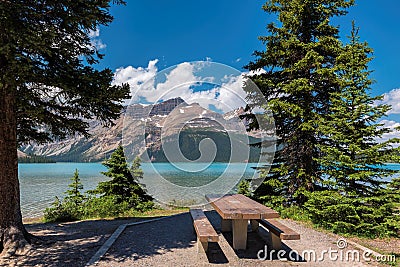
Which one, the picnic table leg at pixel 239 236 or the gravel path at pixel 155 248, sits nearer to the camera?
the gravel path at pixel 155 248

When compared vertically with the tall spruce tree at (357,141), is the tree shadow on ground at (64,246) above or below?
A: below

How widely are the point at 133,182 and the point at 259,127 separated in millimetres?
5753

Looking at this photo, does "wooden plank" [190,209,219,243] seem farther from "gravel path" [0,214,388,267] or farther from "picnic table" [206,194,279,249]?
"gravel path" [0,214,388,267]

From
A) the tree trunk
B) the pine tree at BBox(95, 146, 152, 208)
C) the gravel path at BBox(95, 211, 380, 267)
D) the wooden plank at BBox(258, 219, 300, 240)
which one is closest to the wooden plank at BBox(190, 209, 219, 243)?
the gravel path at BBox(95, 211, 380, 267)

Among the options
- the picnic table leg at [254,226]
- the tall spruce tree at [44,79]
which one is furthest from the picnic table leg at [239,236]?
the tall spruce tree at [44,79]

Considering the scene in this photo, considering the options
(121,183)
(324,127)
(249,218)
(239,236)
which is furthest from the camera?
(121,183)

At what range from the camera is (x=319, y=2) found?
8.71 m

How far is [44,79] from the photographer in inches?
182

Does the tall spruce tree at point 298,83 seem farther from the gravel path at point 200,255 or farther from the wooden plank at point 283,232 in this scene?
the wooden plank at point 283,232

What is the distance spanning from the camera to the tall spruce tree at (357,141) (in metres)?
6.54

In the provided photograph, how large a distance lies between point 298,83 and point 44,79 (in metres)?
6.69

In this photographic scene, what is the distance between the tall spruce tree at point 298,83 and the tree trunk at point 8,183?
22.3 ft

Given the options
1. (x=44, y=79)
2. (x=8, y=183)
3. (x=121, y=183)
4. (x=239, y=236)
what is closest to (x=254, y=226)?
(x=239, y=236)

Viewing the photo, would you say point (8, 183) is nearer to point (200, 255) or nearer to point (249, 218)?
point (200, 255)
